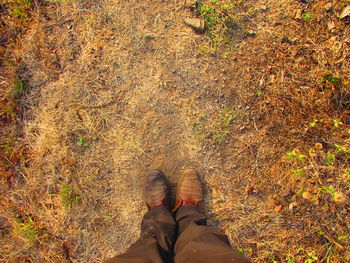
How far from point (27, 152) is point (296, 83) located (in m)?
2.98

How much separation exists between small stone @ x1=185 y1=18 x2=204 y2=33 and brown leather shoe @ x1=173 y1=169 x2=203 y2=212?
149cm

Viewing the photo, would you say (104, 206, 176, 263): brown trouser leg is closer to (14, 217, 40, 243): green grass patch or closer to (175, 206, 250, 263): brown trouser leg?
(175, 206, 250, 263): brown trouser leg

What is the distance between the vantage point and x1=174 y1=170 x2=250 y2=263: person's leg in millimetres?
1636

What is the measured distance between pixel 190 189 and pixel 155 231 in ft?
1.78

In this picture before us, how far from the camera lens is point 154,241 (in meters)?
2.00

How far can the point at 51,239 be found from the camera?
103 inches

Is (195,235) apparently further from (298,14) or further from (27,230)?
(298,14)

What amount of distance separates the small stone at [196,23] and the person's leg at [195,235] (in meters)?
1.49

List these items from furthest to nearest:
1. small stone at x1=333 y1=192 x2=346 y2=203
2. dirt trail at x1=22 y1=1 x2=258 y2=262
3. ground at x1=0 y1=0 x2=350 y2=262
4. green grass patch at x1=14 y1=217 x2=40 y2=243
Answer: green grass patch at x1=14 y1=217 x2=40 y2=243
dirt trail at x1=22 y1=1 x2=258 y2=262
ground at x1=0 y1=0 x2=350 y2=262
small stone at x1=333 y1=192 x2=346 y2=203

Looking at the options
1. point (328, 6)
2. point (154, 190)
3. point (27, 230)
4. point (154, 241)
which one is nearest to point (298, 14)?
point (328, 6)

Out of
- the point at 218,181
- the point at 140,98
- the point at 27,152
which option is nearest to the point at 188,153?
the point at 218,181

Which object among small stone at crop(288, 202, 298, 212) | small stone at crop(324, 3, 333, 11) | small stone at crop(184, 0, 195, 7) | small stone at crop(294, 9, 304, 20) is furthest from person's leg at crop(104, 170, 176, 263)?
small stone at crop(324, 3, 333, 11)

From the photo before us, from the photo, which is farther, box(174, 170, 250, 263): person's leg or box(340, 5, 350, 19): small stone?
box(340, 5, 350, 19): small stone

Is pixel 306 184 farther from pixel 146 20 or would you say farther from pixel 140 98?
pixel 146 20
